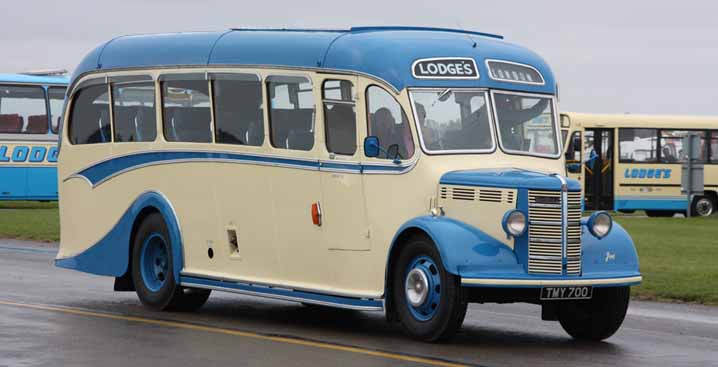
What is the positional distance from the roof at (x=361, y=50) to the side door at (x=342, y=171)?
0.27 m

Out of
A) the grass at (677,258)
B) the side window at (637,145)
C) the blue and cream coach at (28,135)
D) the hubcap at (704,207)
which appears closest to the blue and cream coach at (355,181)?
the grass at (677,258)

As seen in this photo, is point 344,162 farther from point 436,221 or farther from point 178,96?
point 178,96

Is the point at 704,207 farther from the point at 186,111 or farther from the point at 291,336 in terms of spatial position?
the point at 291,336

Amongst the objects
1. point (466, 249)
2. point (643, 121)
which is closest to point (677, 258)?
point (466, 249)

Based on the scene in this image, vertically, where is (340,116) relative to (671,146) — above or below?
above

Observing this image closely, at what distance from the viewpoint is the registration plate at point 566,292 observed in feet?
41.9

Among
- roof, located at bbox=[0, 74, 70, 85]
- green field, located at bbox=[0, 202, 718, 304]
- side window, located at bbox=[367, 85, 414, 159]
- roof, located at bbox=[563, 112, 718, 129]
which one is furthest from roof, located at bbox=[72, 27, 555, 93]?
roof, located at bbox=[563, 112, 718, 129]

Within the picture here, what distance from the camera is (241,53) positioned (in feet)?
49.9

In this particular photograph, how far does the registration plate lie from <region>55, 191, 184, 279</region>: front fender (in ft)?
14.8

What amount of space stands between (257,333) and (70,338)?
1.64 meters

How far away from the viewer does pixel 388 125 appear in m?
13.8

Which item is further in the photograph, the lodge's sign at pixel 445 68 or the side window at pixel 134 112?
the side window at pixel 134 112

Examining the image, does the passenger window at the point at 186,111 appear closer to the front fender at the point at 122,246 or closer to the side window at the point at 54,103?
the front fender at the point at 122,246

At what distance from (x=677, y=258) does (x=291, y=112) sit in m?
11.3
